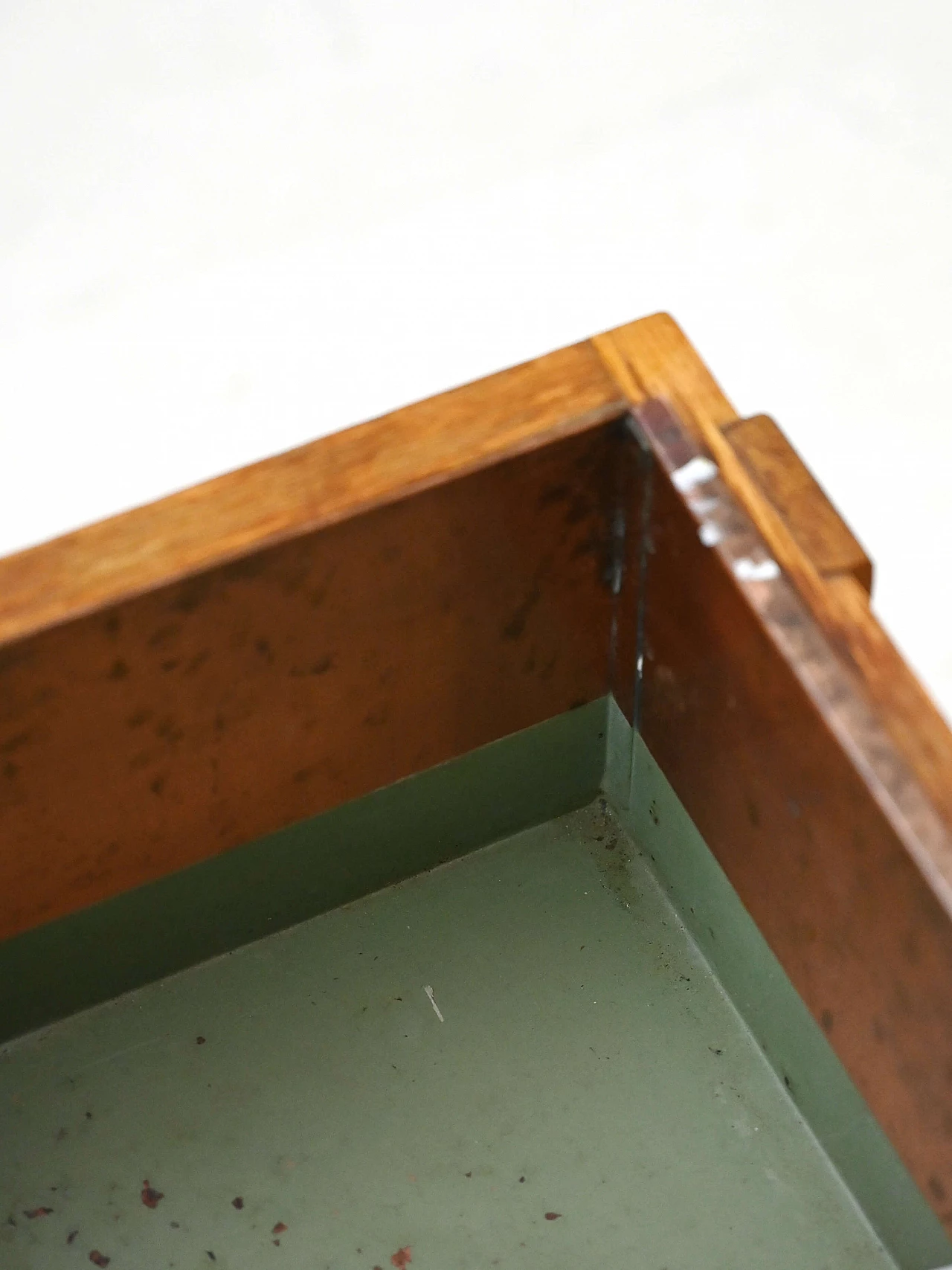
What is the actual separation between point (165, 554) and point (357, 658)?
0.19 meters

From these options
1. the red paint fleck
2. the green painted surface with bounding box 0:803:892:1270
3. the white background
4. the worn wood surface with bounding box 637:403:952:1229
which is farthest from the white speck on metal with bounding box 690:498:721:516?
the white background

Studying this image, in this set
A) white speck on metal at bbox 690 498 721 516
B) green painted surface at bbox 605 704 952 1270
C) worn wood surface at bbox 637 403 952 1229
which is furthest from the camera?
green painted surface at bbox 605 704 952 1270

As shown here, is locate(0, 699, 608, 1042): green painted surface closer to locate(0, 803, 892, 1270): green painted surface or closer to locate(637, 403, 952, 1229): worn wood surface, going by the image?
locate(0, 803, 892, 1270): green painted surface

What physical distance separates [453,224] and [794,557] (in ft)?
4.47

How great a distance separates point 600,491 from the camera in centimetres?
112

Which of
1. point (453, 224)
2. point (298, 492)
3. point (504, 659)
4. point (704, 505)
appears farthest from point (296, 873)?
point (453, 224)

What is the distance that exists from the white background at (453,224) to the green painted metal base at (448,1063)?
25.9 inches

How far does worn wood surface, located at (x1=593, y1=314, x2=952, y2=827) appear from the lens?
0.91m

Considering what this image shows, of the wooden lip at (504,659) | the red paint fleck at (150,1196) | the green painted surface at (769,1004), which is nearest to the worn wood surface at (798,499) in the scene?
the wooden lip at (504,659)

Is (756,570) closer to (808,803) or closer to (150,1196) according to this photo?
(808,803)

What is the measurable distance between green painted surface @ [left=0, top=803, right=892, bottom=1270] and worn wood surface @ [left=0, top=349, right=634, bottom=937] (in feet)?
0.57

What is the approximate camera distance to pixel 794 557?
38.6 inches

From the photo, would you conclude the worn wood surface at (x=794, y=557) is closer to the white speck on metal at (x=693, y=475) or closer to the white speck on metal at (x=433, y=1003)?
the white speck on metal at (x=693, y=475)

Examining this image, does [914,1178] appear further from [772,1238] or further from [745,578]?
[745,578]
